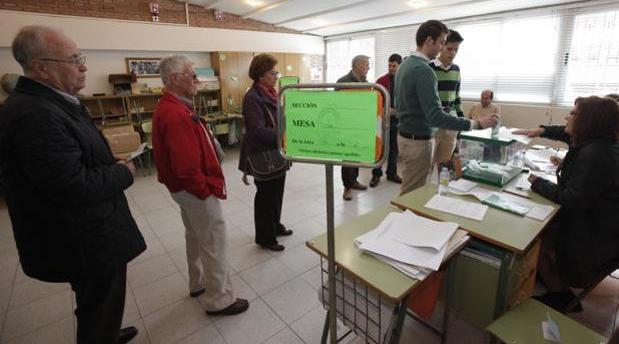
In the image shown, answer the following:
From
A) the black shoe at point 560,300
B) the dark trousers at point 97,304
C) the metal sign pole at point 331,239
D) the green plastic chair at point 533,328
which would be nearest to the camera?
the metal sign pole at point 331,239

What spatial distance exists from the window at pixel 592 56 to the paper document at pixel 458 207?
435cm

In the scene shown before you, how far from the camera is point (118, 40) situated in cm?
541

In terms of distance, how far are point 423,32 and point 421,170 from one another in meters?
0.95

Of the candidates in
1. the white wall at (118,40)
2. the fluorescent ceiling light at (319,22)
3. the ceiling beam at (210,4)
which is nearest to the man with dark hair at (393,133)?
the fluorescent ceiling light at (319,22)

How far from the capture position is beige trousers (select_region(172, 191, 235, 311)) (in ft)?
5.83

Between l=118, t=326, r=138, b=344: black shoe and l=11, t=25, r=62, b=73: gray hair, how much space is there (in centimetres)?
147

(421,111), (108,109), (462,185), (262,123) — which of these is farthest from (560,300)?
(108,109)

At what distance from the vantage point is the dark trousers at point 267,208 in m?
2.50

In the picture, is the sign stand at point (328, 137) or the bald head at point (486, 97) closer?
the sign stand at point (328, 137)

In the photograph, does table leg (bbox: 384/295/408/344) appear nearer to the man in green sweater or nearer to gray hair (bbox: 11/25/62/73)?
the man in green sweater

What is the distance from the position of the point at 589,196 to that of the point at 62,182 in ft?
7.38

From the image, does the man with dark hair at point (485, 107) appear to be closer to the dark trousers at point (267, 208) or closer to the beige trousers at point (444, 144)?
the beige trousers at point (444, 144)

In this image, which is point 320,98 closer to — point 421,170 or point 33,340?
point 421,170

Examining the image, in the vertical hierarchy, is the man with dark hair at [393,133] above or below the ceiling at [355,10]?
below
